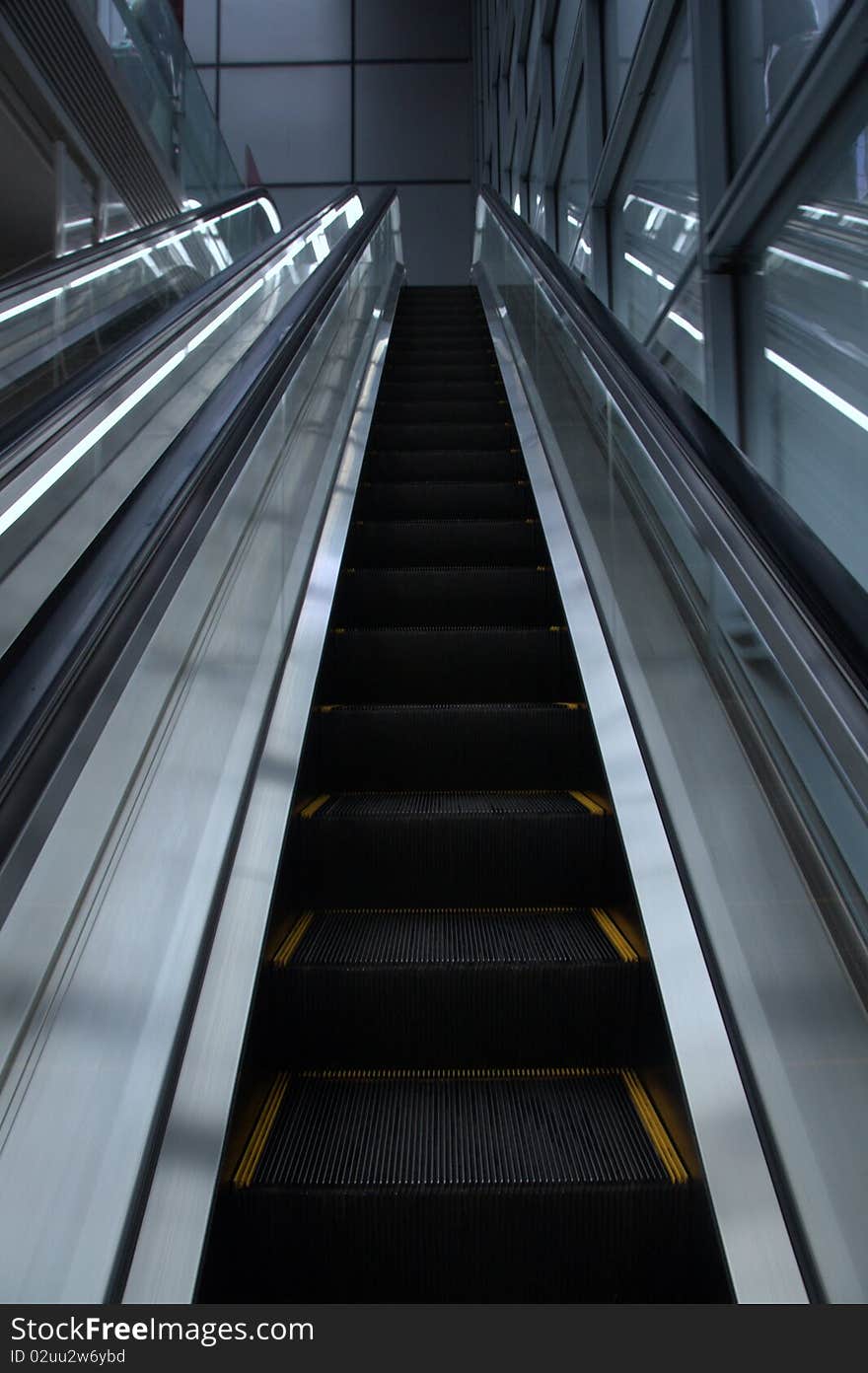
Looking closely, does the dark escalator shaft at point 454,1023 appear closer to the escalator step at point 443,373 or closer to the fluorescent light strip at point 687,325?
the fluorescent light strip at point 687,325

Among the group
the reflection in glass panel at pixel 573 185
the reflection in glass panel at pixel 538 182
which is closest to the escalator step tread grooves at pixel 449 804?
the reflection in glass panel at pixel 573 185

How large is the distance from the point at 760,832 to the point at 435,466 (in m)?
3.23

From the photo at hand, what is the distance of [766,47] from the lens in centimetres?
283

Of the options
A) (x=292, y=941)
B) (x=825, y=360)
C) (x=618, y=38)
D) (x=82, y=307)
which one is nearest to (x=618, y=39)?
(x=618, y=38)

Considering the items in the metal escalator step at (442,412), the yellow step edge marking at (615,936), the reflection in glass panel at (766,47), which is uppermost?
the reflection in glass panel at (766,47)

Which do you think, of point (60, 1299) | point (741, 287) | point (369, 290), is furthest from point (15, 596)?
point (369, 290)

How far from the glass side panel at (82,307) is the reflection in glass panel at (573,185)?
2159mm

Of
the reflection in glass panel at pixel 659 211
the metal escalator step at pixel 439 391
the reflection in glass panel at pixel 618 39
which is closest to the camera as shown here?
the reflection in glass panel at pixel 659 211

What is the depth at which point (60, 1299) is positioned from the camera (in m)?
1.19

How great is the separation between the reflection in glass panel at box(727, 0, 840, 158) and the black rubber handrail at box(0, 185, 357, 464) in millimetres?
1685

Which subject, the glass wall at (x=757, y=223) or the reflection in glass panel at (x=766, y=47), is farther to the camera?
the reflection in glass panel at (x=766, y=47)

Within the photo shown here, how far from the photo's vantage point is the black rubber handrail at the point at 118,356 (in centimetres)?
180

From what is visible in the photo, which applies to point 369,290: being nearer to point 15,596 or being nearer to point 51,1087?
point 15,596

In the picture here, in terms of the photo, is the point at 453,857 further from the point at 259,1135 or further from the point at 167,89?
the point at 167,89
